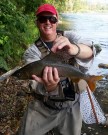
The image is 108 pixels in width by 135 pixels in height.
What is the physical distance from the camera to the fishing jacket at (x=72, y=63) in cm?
332

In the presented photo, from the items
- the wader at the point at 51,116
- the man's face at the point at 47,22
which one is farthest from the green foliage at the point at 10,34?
the man's face at the point at 47,22

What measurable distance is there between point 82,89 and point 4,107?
3297mm

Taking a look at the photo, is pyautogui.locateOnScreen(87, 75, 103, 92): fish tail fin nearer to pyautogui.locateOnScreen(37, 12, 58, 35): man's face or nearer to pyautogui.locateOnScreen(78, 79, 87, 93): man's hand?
pyautogui.locateOnScreen(78, 79, 87, 93): man's hand

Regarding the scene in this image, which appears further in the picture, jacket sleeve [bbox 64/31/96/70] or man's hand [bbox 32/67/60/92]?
jacket sleeve [bbox 64/31/96/70]

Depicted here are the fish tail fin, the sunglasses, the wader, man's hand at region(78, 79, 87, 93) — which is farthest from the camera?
the wader

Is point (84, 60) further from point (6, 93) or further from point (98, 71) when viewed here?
point (98, 71)

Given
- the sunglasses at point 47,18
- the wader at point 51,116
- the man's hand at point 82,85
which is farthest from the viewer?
the wader at point 51,116

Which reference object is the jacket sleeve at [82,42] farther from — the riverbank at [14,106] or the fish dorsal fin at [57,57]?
the riverbank at [14,106]

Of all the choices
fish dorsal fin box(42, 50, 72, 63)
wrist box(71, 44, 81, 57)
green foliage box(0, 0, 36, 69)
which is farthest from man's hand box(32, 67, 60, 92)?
green foliage box(0, 0, 36, 69)

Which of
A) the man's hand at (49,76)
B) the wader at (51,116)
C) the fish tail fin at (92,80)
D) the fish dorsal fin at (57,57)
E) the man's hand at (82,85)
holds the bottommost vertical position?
the wader at (51,116)

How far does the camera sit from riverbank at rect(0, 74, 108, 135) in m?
5.75

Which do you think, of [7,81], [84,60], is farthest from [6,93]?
[84,60]

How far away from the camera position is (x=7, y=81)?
309 inches

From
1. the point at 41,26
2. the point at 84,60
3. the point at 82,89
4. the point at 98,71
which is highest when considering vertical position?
the point at 41,26
